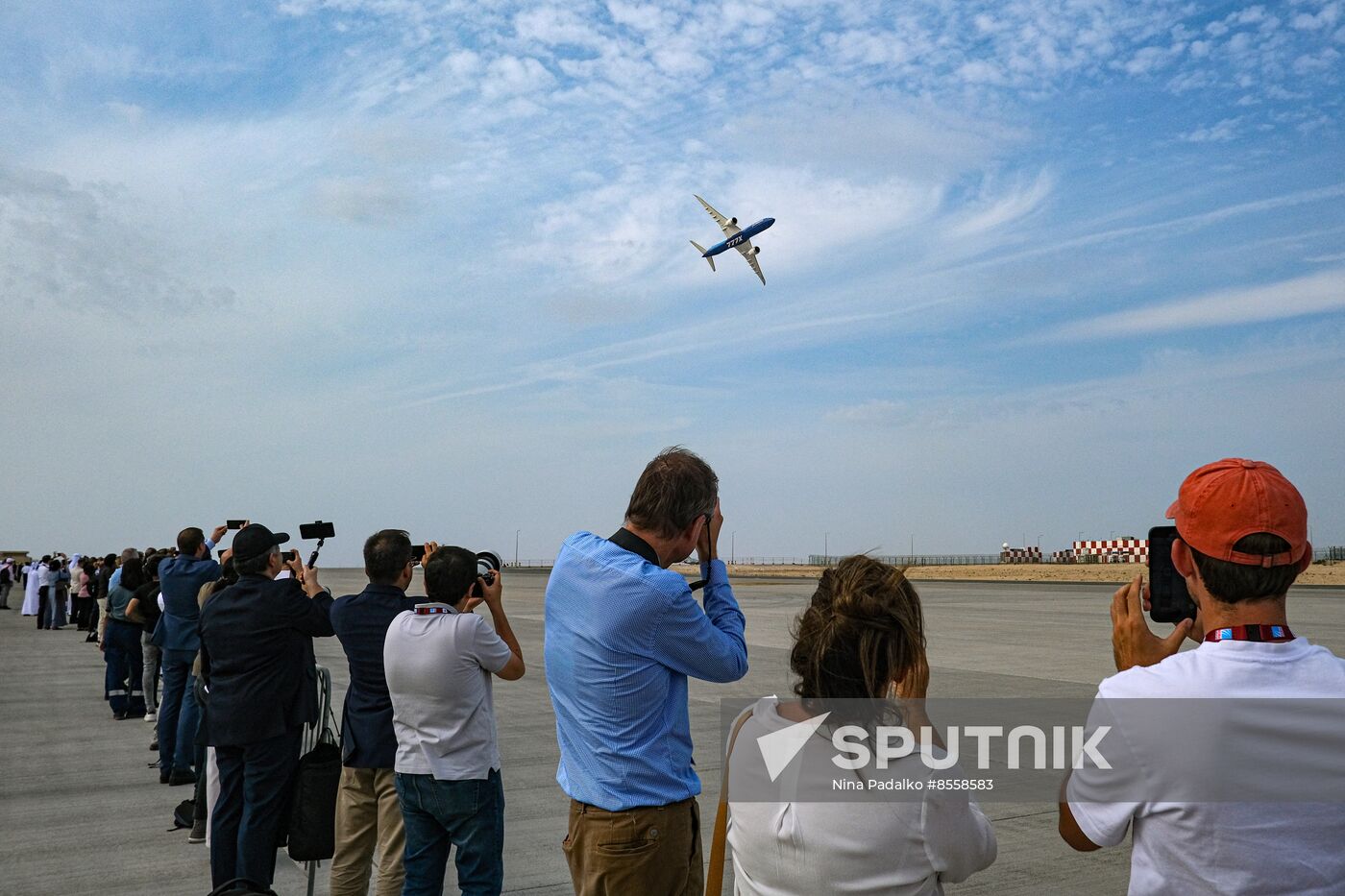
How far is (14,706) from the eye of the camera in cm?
1229

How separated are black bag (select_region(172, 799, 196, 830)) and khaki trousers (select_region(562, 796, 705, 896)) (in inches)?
194

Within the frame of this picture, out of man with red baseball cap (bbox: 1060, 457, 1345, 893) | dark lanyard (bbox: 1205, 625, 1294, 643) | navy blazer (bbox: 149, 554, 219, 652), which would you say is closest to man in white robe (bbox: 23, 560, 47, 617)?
navy blazer (bbox: 149, 554, 219, 652)

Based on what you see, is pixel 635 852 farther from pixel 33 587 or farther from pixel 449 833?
pixel 33 587

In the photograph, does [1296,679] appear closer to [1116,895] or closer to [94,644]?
[1116,895]

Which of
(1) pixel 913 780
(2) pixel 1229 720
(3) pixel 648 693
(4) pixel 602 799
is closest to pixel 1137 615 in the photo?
(2) pixel 1229 720

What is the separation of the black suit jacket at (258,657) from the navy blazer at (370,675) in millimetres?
321

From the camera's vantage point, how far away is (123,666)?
11789 millimetres

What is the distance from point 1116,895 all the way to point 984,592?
124ft

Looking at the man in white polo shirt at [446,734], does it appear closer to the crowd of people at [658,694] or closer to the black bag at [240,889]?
the crowd of people at [658,694]

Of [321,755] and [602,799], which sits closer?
[602,799]

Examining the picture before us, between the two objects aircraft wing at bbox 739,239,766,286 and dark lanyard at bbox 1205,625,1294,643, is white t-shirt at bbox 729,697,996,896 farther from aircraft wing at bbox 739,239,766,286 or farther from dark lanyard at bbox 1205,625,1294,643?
aircraft wing at bbox 739,239,766,286

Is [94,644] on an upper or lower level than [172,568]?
lower

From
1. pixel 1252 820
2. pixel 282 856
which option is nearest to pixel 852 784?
pixel 1252 820

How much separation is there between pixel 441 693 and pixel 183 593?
5106mm
